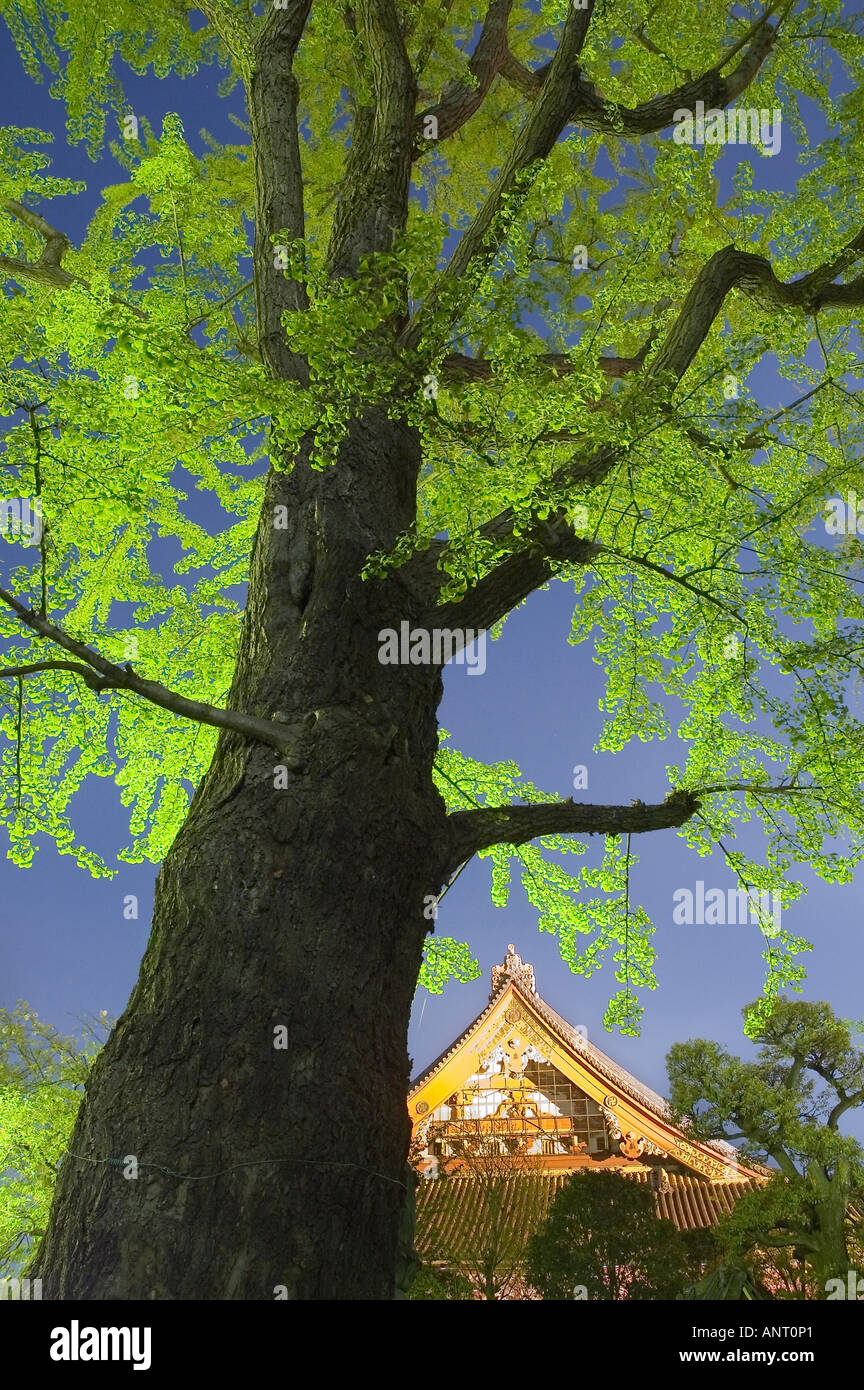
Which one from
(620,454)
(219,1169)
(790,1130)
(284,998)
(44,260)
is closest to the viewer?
(219,1169)

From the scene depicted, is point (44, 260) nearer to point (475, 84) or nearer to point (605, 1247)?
point (475, 84)

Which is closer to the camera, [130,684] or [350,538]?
[130,684]

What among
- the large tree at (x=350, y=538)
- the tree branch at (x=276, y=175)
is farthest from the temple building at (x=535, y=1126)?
the tree branch at (x=276, y=175)

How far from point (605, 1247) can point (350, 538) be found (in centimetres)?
503

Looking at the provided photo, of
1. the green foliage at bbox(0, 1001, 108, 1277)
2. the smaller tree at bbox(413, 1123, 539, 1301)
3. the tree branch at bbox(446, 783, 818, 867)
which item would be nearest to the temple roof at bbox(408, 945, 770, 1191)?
the smaller tree at bbox(413, 1123, 539, 1301)

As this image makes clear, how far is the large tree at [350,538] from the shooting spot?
2.60 metres

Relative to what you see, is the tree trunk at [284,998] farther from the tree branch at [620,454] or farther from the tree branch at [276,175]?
the tree branch at [276,175]

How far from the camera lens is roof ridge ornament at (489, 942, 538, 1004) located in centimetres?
1245

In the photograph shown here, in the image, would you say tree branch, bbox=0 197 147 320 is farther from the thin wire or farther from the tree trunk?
the thin wire

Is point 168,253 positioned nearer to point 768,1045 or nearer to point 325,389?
point 325,389

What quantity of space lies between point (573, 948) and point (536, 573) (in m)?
3.09

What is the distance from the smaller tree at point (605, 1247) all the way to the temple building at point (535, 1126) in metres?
3.31

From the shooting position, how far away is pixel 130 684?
2875mm

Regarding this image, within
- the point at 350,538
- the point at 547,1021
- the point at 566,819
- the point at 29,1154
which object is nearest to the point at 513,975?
the point at 547,1021
